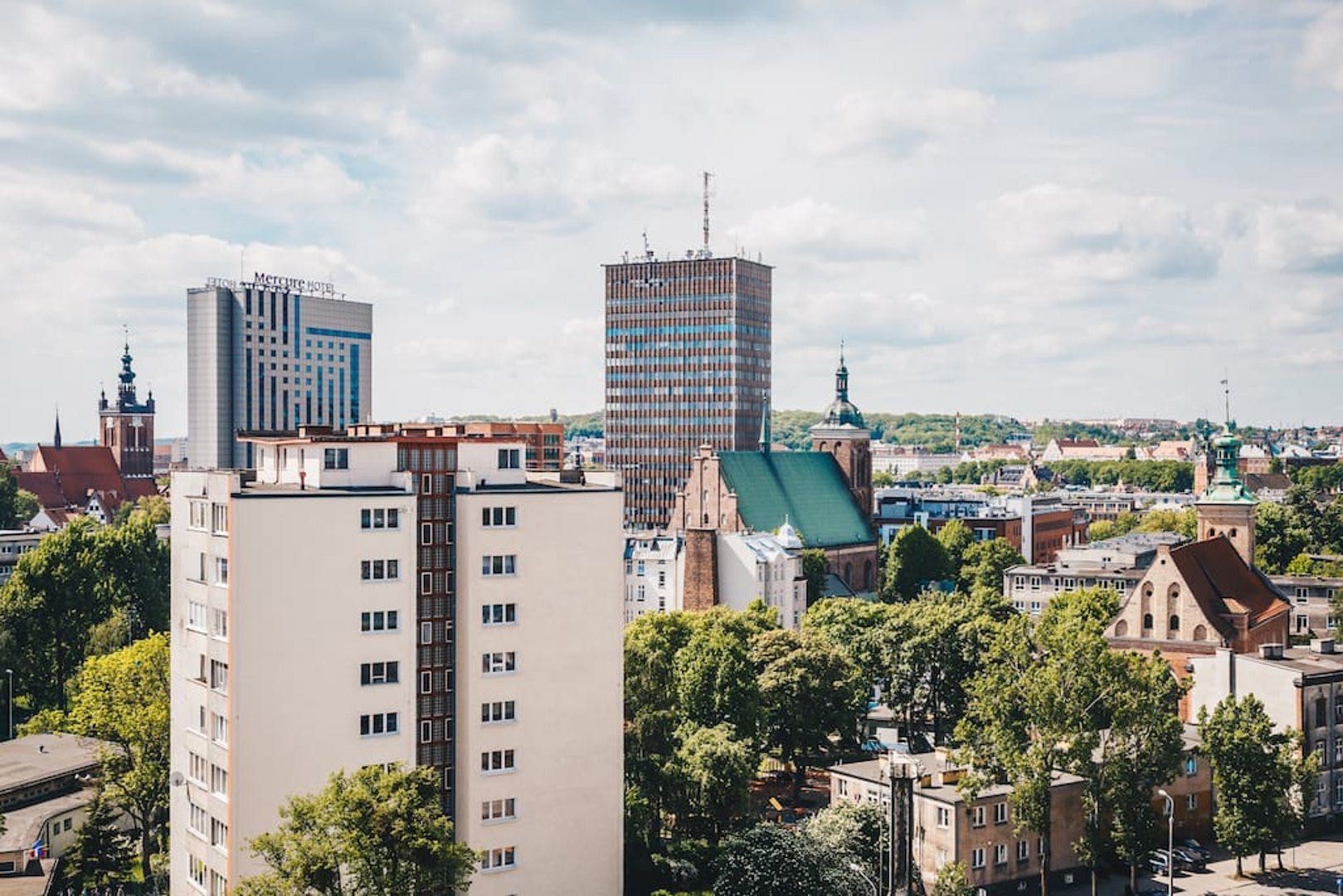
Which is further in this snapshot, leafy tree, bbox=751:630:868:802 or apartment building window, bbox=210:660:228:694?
leafy tree, bbox=751:630:868:802

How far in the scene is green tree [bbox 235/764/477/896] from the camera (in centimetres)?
5053

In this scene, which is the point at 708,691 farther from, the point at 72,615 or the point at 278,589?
the point at 72,615

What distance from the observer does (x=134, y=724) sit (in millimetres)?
76312

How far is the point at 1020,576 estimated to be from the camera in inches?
6097

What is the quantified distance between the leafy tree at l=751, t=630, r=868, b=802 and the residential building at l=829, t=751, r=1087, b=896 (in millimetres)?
11562

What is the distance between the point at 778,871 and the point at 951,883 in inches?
329

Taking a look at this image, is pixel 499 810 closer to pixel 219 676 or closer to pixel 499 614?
pixel 499 614

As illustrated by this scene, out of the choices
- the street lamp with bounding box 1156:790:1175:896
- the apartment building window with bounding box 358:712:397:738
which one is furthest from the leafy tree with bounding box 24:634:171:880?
the street lamp with bounding box 1156:790:1175:896

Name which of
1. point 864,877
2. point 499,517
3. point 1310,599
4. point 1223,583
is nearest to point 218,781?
point 499,517

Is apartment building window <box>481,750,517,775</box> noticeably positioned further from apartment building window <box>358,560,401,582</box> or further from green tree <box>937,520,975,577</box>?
green tree <box>937,520,975,577</box>

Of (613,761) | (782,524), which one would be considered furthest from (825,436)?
(613,761)

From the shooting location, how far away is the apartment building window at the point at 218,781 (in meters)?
56.6

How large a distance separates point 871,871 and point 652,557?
75563 millimetres

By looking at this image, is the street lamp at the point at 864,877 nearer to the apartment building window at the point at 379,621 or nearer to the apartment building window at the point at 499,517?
the apartment building window at the point at 499,517
